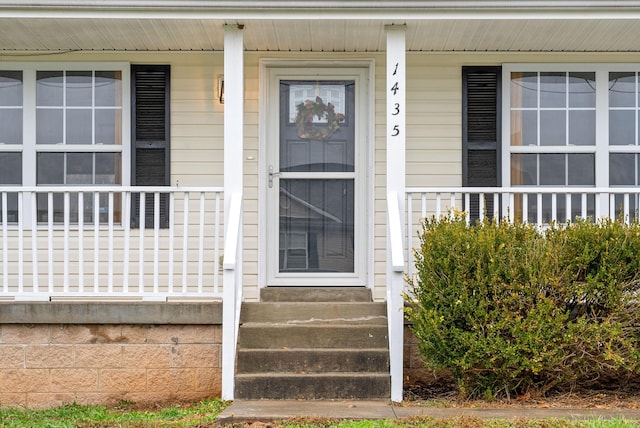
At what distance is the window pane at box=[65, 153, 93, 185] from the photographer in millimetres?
Result: 7105

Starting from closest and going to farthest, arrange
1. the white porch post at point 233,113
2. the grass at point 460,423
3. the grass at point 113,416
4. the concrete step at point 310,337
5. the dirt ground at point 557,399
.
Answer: the grass at point 460,423
the grass at point 113,416
the dirt ground at point 557,399
the concrete step at point 310,337
the white porch post at point 233,113

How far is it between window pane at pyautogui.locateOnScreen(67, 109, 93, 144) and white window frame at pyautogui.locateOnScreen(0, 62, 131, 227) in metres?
0.05

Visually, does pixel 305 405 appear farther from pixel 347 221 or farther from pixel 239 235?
pixel 347 221

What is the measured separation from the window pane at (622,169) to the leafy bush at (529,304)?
66.9 inches

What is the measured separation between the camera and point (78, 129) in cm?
711

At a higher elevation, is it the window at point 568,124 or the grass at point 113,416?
the window at point 568,124

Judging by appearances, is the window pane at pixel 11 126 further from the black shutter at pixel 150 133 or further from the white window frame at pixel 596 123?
the white window frame at pixel 596 123

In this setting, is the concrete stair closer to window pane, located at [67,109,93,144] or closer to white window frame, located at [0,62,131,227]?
white window frame, located at [0,62,131,227]

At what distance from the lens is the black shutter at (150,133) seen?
707cm

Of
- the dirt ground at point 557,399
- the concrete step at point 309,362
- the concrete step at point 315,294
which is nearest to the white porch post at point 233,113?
the concrete step at point 309,362

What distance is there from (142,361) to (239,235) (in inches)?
51.0

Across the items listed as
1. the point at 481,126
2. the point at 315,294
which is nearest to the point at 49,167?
the point at 315,294

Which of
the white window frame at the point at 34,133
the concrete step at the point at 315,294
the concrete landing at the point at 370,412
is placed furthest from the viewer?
the white window frame at the point at 34,133

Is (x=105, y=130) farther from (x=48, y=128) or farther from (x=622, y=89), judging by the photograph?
(x=622, y=89)
